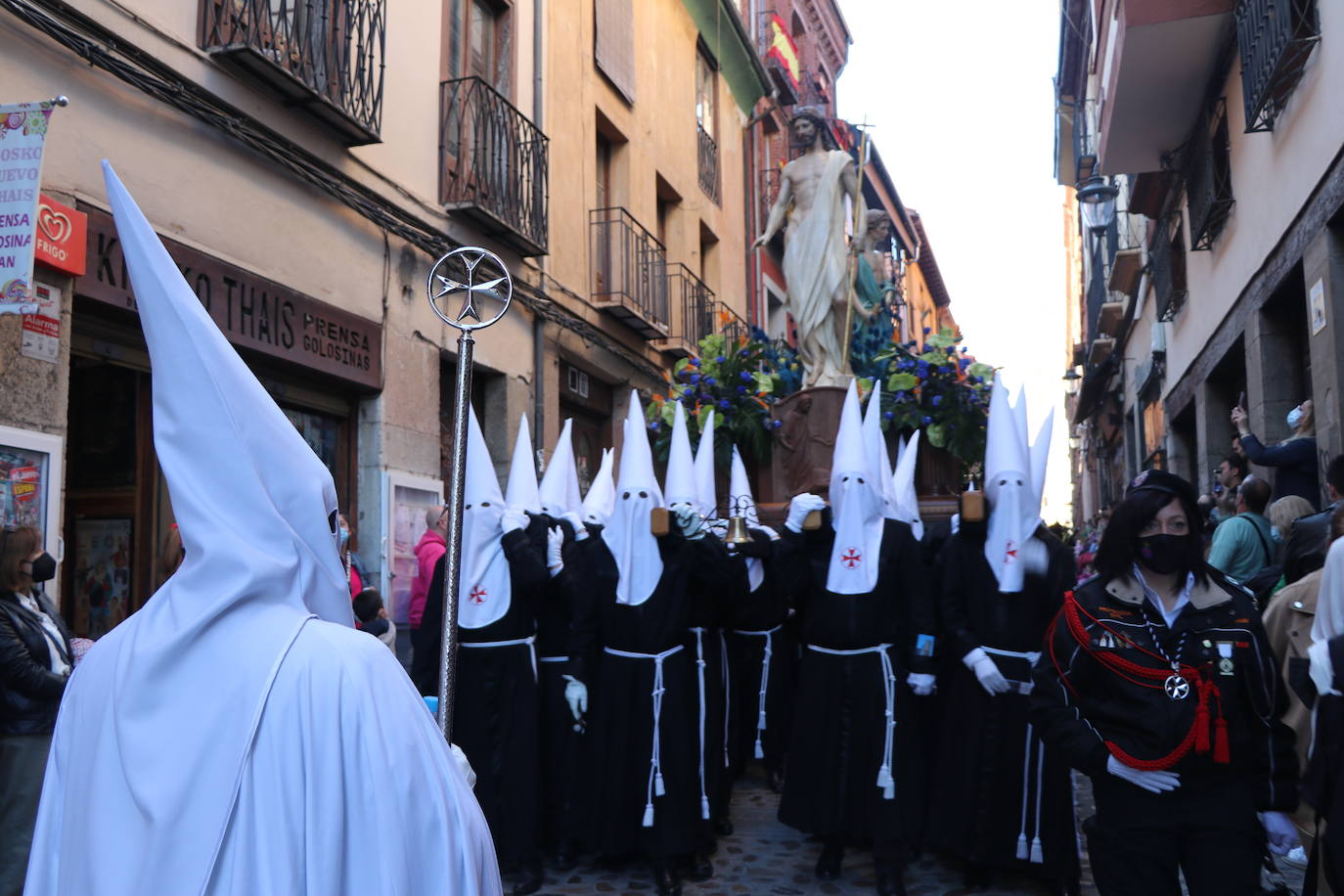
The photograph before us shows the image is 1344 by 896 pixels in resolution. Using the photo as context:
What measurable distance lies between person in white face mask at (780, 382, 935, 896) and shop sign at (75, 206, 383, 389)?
144 inches

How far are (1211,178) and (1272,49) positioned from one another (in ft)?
9.88

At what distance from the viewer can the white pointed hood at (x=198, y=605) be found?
1.76 meters

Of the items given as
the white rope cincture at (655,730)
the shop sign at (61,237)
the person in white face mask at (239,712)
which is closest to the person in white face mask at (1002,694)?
the white rope cincture at (655,730)

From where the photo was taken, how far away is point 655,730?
5.51 metres

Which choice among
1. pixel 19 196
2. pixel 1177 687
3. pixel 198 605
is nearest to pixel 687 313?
pixel 19 196

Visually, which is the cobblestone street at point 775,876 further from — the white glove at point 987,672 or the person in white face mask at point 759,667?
the white glove at point 987,672

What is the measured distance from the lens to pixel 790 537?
5.81 meters

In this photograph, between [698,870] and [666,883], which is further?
[698,870]

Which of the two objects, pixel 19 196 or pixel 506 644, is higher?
pixel 19 196

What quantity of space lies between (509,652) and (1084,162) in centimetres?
1301

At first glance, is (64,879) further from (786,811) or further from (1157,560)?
(786,811)

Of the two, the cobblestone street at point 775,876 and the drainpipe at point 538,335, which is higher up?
the drainpipe at point 538,335

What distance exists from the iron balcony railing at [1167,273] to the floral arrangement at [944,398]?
5.19m

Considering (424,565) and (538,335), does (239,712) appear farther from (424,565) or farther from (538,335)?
(538,335)
